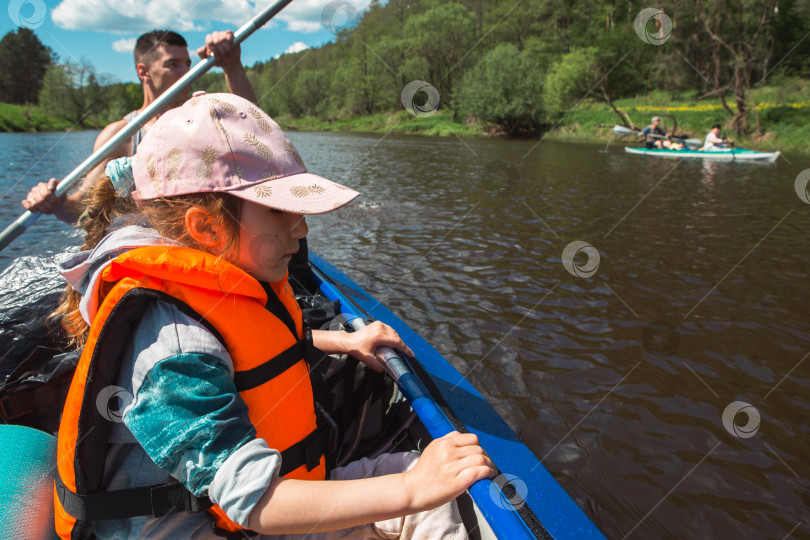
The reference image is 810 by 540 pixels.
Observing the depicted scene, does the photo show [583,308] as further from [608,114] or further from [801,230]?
[608,114]

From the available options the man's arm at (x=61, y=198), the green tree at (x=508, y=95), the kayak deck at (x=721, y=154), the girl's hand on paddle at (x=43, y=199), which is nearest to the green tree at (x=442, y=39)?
the green tree at (x=508, y=95)

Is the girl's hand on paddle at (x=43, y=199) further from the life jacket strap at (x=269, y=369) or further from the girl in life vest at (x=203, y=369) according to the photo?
the life jacket strap at (x=269, y=369)

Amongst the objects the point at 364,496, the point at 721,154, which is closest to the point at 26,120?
the point at 721,154

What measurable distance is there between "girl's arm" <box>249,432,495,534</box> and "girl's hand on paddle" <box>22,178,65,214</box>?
291 centimetres

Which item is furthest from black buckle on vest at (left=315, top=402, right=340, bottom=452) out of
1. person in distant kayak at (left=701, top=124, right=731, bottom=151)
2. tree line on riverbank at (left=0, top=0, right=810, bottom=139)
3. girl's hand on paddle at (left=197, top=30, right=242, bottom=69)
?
tree line on riverbank at (left=0, top=0, right=810, bottom=139)

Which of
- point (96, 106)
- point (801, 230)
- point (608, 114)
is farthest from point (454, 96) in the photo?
point (801, 230)

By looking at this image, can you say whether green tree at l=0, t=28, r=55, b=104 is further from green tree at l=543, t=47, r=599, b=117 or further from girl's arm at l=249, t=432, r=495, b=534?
girl's arm at l=249, t=432, r=495, b=534

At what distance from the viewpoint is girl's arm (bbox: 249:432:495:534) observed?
1043 mm

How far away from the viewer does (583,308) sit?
484cm

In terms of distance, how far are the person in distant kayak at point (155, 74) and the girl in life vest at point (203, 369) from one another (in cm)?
223

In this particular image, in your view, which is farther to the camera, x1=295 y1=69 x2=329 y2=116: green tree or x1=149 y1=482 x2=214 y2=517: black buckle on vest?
x1=295 y1=69 x2=329 y2=116: green tree

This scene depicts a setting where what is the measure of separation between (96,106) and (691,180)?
28.8m

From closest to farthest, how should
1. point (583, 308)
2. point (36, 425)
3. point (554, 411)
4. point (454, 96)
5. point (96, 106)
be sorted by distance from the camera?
point (36, 425) < point (554, 411) < point (583, 308) < point (96, 106) < point (454, 96)

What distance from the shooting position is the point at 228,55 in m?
3.16
